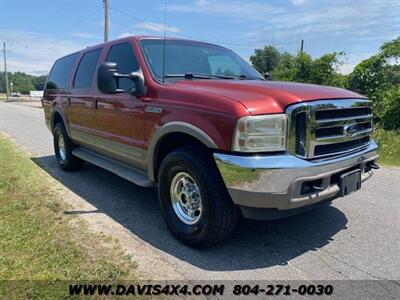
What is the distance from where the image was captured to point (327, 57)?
49.7 ft

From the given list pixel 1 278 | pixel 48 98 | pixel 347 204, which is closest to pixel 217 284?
pixel 1 278

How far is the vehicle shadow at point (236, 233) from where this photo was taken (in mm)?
3324

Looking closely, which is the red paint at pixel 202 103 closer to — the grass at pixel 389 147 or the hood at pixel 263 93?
the hood at pixel 263 93

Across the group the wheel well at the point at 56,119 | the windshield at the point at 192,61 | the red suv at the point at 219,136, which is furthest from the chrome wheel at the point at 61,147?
the windshield at the point at 192,61

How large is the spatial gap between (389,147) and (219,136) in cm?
706

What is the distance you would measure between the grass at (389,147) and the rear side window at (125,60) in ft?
18.6

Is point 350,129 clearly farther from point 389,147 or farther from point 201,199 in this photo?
point 389,147

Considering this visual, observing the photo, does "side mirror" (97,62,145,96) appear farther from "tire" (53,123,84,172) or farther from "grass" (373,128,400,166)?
"grass" (373,128,400,166)

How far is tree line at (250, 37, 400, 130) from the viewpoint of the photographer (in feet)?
37.7

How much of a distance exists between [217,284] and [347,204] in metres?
2.52

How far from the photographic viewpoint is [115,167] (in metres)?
4.85

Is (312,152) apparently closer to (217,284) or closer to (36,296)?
(217,284)

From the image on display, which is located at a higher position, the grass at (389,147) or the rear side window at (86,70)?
the rear side window at (86,70)

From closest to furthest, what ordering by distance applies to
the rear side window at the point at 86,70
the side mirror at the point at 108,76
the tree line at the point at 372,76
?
the side mirror at the point at 108,76 < the rear side window at the point at 86,70 < the tree line at the point at 372,76
